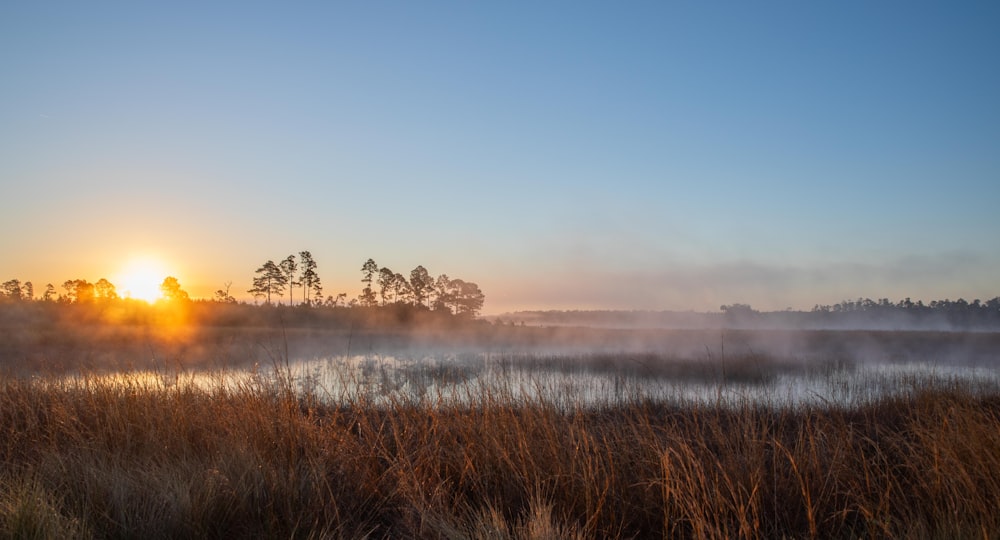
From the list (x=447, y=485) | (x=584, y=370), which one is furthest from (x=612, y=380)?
(x=447, y=485)

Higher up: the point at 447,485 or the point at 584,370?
the point at 447,485

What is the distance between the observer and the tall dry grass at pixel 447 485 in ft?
12.5

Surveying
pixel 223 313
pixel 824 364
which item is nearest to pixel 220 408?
pixel 824 364

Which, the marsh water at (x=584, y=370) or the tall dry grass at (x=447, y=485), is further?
the marsh water at (x=584, y=370)

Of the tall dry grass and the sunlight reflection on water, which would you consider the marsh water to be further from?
the tall dry grass

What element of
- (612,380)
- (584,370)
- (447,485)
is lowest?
(584,370)

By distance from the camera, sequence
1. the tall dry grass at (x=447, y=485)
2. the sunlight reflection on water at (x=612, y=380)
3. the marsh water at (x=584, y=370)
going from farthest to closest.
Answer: the sunlight reflection on water at (x=612, y=380) < the marsh water at (x=584, y=370) < the tall dry grass at (x=447, y=485)

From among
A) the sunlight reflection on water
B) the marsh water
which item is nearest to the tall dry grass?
the marsh water

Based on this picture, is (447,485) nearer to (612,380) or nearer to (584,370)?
(612,380)

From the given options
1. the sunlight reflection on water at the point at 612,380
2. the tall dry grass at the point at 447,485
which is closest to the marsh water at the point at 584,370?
the sunlight reflection on water at the point at 612,380

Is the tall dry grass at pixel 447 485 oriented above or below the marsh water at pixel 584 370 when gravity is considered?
above

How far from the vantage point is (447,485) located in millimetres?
5066

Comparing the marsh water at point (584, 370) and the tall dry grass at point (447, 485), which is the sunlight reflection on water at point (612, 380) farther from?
the tall dry grass at point (447, 485)

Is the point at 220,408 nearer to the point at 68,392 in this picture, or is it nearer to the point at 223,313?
the point at 68,392
